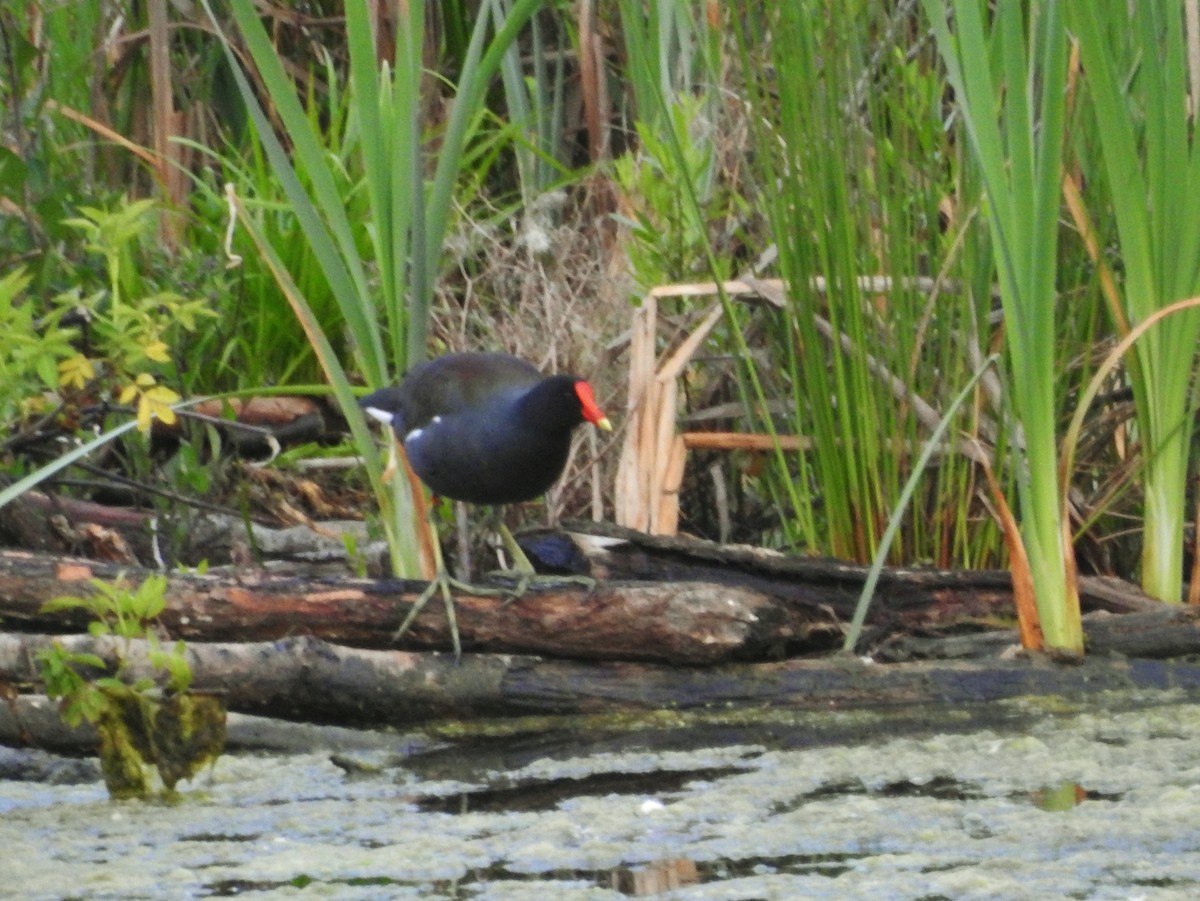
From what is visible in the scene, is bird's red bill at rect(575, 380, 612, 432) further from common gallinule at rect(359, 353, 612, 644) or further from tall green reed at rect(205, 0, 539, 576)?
tall green reed at rect(205, 0, 539, 576)

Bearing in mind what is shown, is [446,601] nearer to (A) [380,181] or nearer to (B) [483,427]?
(B) [483,427]

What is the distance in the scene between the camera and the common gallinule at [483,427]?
3.62m

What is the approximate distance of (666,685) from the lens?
129 inches

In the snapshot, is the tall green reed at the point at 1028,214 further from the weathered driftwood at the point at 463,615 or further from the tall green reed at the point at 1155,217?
the weathered driftwood at the point at 463,615

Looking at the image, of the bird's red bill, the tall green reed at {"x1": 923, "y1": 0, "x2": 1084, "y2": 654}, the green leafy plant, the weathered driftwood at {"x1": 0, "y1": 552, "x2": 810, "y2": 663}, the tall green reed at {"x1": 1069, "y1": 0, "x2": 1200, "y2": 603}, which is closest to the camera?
the green leafy plant

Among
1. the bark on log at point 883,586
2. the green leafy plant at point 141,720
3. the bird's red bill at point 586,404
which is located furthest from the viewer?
the bird's red bill at point 586,404

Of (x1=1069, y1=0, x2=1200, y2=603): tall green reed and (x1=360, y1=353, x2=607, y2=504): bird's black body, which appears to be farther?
(x1=360, y1=353, x2=607, y2=504): bird's black body

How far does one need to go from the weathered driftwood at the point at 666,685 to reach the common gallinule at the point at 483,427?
14.2 inches

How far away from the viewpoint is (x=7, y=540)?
13.5 feet

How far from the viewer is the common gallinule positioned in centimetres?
362

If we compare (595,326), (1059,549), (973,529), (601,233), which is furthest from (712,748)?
(601,233)

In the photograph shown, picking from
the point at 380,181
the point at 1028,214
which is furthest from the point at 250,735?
the point at 1028,214

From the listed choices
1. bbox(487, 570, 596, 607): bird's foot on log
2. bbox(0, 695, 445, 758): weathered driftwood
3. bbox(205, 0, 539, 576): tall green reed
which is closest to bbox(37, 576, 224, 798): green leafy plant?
bbox(0, 695, 445, 758): weathered driftwood

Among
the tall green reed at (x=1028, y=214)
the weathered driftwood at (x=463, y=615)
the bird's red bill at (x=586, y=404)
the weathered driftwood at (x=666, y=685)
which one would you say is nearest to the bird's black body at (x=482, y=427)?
the bird's red bill at (x=586, y=404)
